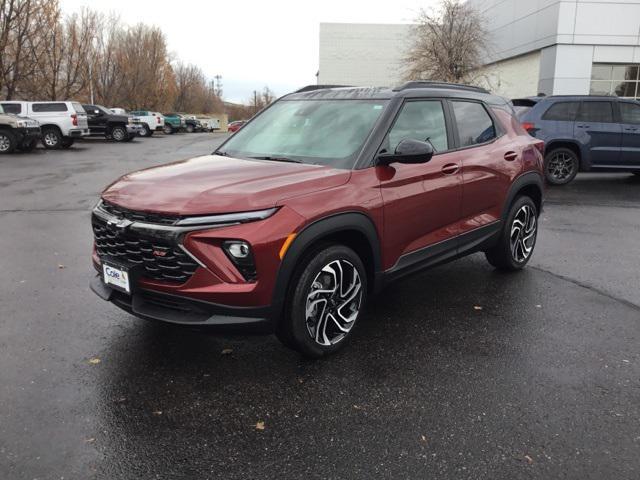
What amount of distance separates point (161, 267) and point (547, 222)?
6.85 m

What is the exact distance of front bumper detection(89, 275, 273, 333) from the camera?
10.0 feet

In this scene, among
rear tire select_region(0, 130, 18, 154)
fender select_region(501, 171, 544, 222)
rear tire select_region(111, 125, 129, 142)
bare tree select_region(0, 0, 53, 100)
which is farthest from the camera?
bare tree select_region(0, 0, 53, 100)

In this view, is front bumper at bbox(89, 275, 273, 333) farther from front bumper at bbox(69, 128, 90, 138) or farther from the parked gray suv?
front bumper at bbox(69, 128, 90, 138)

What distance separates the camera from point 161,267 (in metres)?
3.14

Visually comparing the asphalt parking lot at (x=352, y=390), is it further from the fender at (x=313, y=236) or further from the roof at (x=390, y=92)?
the roof at (x=390, y=92)

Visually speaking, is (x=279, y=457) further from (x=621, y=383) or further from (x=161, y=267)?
(x=621, y=383)

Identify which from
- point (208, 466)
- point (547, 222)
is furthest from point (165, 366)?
point (547, 222)

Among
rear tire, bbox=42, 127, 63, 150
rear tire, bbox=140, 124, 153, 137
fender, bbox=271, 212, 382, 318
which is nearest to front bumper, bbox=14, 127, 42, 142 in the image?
rear tire, bbox=42, 127, 63, 150

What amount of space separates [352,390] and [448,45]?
31683 millimetres

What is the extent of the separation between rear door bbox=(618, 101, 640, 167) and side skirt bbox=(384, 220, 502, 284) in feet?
26.4

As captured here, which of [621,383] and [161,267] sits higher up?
[161,267]

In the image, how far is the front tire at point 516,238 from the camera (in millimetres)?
5273

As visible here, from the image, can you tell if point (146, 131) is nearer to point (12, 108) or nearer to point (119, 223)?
point (12, 108)

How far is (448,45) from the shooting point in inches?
1238
